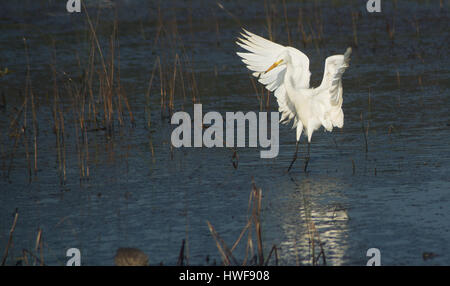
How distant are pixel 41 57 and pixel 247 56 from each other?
7.12 metres

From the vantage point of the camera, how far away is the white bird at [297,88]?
803 centimetres

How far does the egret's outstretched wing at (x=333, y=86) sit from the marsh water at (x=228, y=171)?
437 millimetres

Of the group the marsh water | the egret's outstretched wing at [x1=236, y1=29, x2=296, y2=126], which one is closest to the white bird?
the egret's outstretched wing at [x1=236, y1=29, x2=296, y2=126]

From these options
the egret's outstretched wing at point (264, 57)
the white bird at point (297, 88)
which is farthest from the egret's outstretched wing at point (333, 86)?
the egret's outstretched wing at point (264, 57)

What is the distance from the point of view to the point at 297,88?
825 centimetres

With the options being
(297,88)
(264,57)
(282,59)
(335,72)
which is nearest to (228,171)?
(297,88)

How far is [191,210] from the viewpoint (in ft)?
21.9

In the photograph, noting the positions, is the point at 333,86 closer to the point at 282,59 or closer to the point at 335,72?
the point at 335,72

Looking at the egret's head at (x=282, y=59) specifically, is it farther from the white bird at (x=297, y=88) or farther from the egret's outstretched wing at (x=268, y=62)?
the egret's outstretched wing at (x=268, y=62)

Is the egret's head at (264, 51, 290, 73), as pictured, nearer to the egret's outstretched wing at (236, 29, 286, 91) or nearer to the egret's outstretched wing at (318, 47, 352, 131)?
the egret's outstretched wing at (236, 29, 286, 91)

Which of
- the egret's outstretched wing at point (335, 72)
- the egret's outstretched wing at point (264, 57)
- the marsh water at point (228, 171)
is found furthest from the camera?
the egret's outstretched wing at point (264, 57)

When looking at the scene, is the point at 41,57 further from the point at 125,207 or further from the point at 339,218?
the point at 339,218

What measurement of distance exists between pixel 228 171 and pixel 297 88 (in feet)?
3.82
